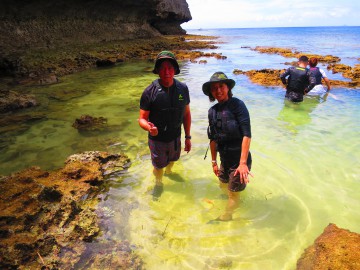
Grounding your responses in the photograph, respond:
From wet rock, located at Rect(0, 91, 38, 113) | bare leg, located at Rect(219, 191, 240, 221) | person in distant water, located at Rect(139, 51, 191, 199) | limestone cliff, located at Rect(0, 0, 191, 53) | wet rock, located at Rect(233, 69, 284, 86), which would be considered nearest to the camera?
person in distant water, located at Rect(139, 51, 191, 199)

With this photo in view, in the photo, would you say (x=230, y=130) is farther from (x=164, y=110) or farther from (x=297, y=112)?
(x=297, y=112)

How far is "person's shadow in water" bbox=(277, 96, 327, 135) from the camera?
7.98 metres

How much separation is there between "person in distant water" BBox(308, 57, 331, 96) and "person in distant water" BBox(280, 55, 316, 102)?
2.04 feet

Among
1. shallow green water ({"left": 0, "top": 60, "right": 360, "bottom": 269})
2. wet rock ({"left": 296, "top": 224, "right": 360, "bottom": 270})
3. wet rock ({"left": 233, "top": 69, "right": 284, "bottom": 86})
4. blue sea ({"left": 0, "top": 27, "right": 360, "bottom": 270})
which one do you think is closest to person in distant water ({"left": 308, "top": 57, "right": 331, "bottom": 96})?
blue sea ({"left": 0, "top": 27, "right": 360, "bottom": 270})

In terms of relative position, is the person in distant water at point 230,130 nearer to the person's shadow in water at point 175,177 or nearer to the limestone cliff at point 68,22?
the person's shadow in water at point 175,177

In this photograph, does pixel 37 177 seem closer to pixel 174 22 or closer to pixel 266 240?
pixel 266 240

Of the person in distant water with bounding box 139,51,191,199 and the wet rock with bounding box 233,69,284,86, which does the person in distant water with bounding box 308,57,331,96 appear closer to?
the wet rock with bounding box 233,69,284,86

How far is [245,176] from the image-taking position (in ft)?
11.1

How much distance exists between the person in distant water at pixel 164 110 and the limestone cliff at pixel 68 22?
17873 mm

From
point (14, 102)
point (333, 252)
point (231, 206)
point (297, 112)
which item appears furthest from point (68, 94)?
point (333, 252)

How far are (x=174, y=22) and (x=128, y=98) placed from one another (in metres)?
48.5

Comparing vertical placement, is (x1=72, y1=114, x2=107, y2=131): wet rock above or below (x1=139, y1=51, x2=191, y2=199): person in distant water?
below

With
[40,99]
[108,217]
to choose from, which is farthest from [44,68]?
[108,217]

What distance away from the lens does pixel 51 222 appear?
3.67 meters
